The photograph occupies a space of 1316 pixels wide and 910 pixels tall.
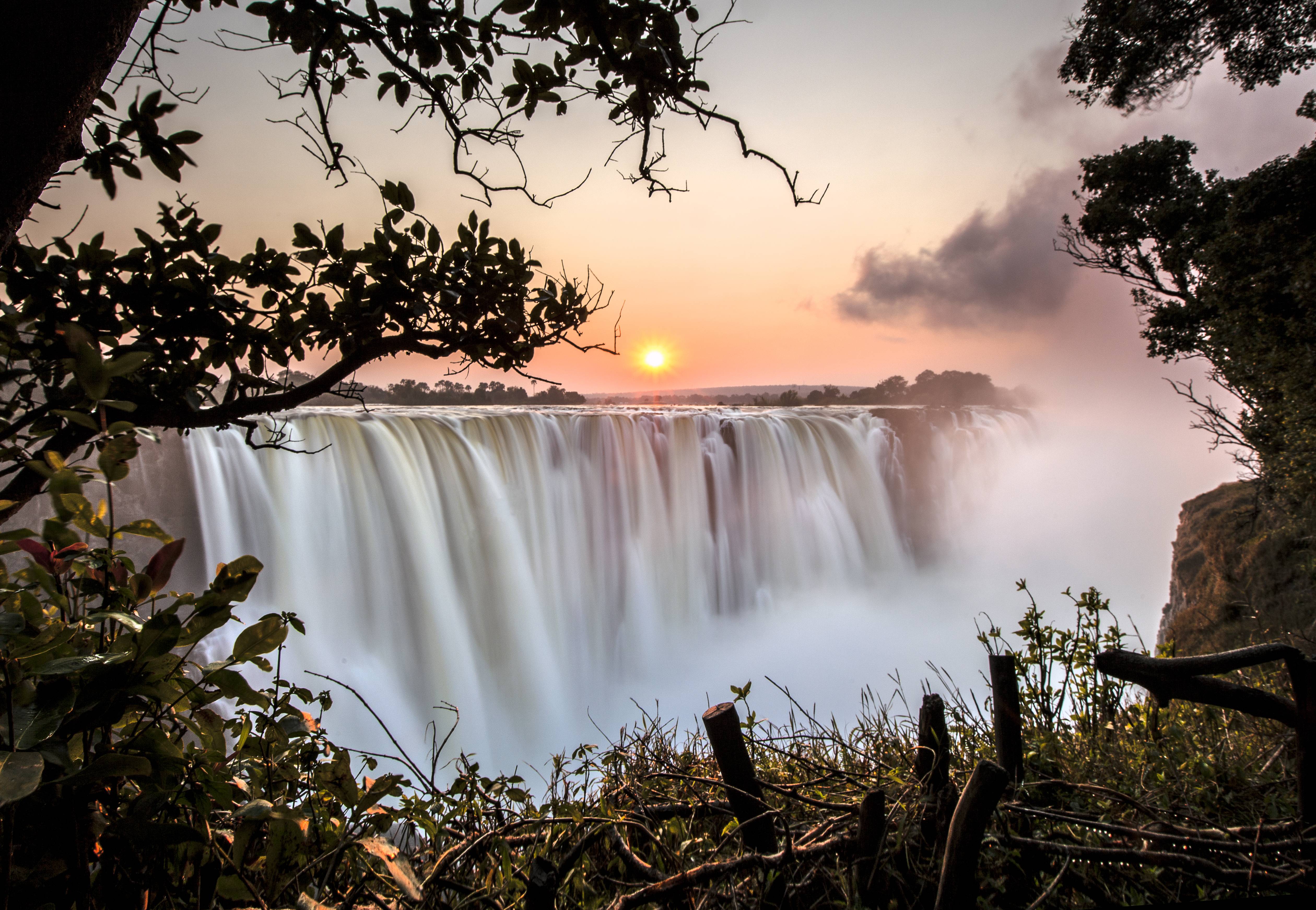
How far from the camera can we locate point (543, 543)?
32.4 feet

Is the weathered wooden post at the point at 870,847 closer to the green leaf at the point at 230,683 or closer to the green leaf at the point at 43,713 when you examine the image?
the green leaf at the point at 230,683

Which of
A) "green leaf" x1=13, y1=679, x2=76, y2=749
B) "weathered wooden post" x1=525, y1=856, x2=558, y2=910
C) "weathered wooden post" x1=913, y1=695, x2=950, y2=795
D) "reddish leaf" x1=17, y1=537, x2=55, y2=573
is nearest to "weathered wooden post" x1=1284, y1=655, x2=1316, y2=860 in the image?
"weathered wooden post" x1=913, y1=695, x2=950, y2=795

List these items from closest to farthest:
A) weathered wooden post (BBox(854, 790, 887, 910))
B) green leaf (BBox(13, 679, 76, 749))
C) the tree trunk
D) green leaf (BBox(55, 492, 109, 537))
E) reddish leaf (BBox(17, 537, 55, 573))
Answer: green leaf (BBox(13, 679, 76, 749))
green leaf (BBox(55, 492, 109, 537))
reddish leaf (BBox(17, 537, 55, 573))
the tree trunk
weathered wooden post (BBox(854, 790, 887, 910))

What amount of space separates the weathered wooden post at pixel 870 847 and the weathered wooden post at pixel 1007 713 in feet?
1.74

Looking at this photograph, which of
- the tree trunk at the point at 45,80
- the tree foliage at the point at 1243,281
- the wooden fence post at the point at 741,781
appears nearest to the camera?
the tree trunk at the point at 45,80

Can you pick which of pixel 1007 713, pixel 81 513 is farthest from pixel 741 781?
pixel 81 513

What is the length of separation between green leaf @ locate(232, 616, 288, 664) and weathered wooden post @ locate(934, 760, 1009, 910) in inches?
49.3

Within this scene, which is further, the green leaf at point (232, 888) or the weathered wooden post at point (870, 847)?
the weathered wooden post at point (870, 847)

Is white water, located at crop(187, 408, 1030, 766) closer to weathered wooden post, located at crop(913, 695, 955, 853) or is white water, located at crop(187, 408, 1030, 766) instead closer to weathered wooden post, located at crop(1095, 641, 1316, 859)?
weathered wooden post, located at crop(913, 695, 955, 853)

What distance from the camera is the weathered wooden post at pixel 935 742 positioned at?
1496 millimetres

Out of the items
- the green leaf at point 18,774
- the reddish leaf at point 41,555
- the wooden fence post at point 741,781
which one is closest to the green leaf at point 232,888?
the green leaf at point 18,774

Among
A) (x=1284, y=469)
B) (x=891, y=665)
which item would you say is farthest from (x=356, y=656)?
(x=1284, y=469)

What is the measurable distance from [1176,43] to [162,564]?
13571 millimetres

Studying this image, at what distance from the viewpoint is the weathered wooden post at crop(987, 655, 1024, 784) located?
163cm
